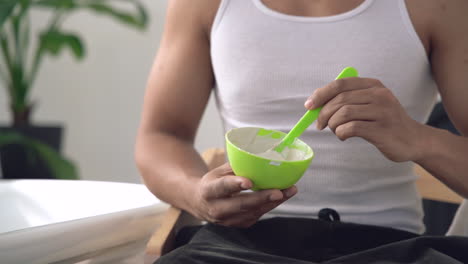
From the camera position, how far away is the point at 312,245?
83cm

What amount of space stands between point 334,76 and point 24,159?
2090 millimetres

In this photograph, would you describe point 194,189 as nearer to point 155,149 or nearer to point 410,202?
point 155,149

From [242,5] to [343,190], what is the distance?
346 millimetres

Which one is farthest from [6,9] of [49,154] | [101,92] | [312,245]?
[312,245]

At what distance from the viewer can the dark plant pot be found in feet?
8.86

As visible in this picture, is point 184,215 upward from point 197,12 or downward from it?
downward

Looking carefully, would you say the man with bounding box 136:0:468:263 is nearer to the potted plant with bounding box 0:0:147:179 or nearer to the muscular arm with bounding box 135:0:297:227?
the muscular arm with bounding box 135:0:297:227

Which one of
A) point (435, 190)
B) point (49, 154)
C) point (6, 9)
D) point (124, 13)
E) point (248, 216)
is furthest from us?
point (124, 13)

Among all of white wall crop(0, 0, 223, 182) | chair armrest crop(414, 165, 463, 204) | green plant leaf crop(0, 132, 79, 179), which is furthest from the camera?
white wall crop(0, 0, 223, 182)

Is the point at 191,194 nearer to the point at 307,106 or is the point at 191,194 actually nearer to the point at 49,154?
the point at 307,106

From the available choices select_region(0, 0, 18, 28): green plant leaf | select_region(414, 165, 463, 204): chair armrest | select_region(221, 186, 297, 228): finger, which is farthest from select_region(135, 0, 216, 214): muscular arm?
select_region(0, 0, 18, 28): green plant leaf

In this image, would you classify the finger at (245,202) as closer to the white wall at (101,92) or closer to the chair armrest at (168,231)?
the chair armrest at (168,231)

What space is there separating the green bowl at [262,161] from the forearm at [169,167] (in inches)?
6.7

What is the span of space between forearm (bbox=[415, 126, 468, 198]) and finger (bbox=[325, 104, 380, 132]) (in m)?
0.11
